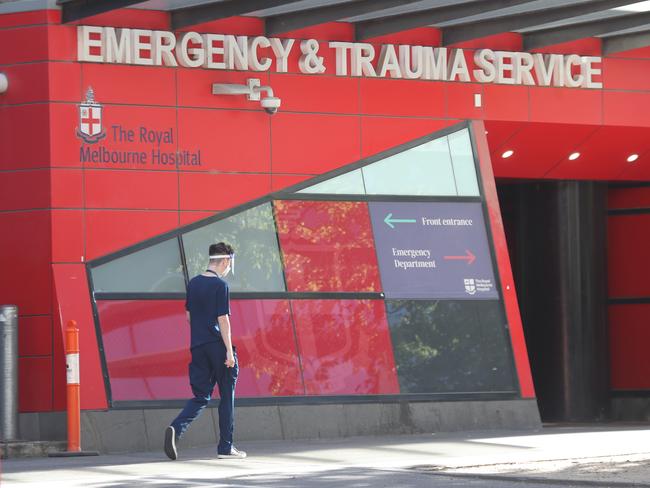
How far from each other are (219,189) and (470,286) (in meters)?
3.41

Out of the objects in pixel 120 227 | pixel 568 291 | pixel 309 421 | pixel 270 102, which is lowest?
pixel 309 421

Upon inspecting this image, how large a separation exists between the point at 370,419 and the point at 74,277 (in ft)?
12.4

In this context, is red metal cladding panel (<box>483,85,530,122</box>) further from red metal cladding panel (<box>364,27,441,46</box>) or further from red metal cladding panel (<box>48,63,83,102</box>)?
red metal cladding panel (<box>48,63,83,102</box>)

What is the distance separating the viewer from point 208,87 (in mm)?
17594

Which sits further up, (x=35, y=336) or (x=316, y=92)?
(x=316, y=92)

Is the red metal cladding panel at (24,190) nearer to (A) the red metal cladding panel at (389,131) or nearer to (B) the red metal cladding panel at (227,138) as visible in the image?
(B) the red metal cladding panel at (227,138)

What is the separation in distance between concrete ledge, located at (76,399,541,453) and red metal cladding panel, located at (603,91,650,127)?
4.04m

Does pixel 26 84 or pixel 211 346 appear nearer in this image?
pixel 211 346

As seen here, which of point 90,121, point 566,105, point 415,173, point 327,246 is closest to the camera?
point 90,121

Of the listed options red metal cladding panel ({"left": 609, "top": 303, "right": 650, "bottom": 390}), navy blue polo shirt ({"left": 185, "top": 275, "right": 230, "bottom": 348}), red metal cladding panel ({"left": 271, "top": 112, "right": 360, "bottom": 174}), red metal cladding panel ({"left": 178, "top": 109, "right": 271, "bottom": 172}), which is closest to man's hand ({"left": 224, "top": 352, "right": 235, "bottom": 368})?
navy blue polo shirt ({"left": 185, "top": 275, "right": 230, "bottom": 348})

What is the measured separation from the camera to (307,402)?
1759 cm

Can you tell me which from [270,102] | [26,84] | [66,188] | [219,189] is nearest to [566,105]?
[270,102]

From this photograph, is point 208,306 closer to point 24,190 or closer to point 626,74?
point 24,190

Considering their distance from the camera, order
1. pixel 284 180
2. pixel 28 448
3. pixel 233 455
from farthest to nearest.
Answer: pixel 284 180 → pixel 28 448 → pixel 233 455
